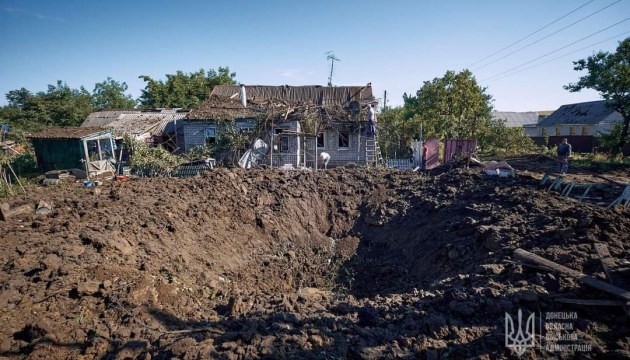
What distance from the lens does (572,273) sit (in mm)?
4629

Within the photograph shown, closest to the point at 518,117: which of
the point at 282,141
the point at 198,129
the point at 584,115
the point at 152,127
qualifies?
the point at 584,115

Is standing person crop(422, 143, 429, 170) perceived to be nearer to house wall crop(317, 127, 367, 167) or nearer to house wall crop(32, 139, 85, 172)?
house wall crop(317, 127, 367, 167)

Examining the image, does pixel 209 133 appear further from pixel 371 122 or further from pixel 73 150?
pixel 371 122

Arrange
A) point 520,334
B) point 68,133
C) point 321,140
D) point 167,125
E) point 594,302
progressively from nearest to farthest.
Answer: point 520,334
point 594,302
point 68,133
point 321,140
point 167,125

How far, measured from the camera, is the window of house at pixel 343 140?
17.9m

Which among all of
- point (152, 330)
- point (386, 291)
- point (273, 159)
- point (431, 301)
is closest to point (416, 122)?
point (273, 159)

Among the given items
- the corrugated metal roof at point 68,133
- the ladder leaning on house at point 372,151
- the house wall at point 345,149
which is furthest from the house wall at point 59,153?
the ladder leaning on house at point 372,151

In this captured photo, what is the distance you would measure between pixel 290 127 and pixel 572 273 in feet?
46.9

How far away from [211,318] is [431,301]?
3.86 metres

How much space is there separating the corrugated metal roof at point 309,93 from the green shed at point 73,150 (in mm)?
7785

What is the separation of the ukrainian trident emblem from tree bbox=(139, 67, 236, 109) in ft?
110

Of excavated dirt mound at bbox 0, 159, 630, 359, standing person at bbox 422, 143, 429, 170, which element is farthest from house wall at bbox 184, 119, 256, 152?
standing person at bbox 422, 143, 429, 170

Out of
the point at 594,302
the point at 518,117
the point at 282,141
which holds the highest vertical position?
the point at 518,117

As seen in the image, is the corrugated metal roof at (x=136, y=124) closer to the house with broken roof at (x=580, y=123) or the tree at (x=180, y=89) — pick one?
the tree at (x=180, y=89)
